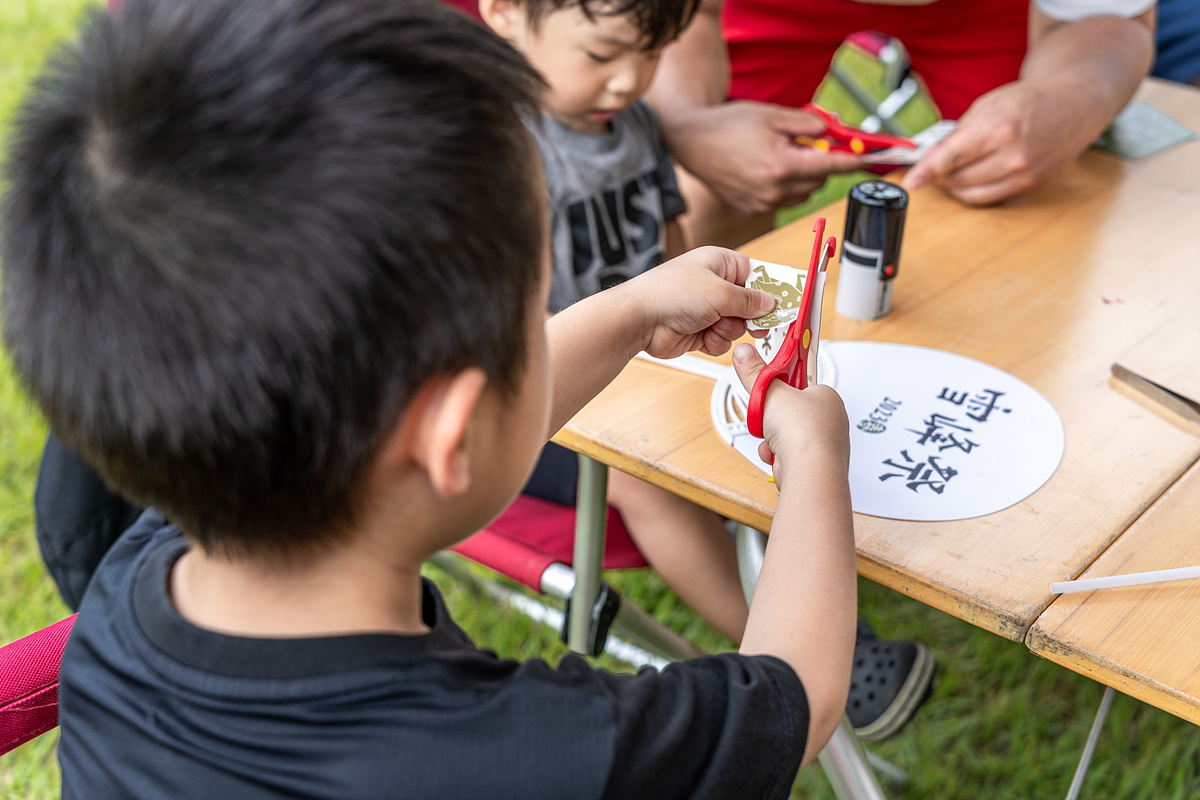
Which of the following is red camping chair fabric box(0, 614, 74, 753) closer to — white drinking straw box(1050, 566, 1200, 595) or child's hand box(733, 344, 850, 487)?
child's hand box(733, 344, 850, 487)

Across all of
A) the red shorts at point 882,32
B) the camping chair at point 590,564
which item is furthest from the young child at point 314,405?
the red shorts at point 882,32

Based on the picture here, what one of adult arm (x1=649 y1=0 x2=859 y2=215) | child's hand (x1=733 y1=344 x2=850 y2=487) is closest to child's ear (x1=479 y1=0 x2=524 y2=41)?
adult arm (x1=649 y1=0 x2=859 y2=215)

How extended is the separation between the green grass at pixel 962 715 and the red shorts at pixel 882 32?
1042 mm

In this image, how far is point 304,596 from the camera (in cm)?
60

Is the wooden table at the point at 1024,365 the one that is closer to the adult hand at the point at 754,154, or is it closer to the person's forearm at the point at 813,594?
the person's forearm at the point at 813,594

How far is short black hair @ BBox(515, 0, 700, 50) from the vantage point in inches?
52.4

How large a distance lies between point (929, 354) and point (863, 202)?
183mm

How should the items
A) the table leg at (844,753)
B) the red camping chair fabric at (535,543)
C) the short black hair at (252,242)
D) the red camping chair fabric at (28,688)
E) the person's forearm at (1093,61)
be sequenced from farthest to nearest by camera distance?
1. the person's forearm at (1093,61)
2. the red camping chair fabric at (535,543)
3. the table leg at (844,753)
4. the red camping chair fabric at (28,688)
5. the short black hair at (252,242)

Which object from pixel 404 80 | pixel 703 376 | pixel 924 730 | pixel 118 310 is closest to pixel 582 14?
pixel 703 376

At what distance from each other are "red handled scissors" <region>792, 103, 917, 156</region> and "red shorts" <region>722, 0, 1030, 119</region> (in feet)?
1.78

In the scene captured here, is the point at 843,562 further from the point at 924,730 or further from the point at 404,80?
the point at 924,730

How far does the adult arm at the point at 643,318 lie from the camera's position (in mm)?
875

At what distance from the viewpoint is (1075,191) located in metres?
1.39

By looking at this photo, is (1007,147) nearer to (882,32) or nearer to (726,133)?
(726,133)
